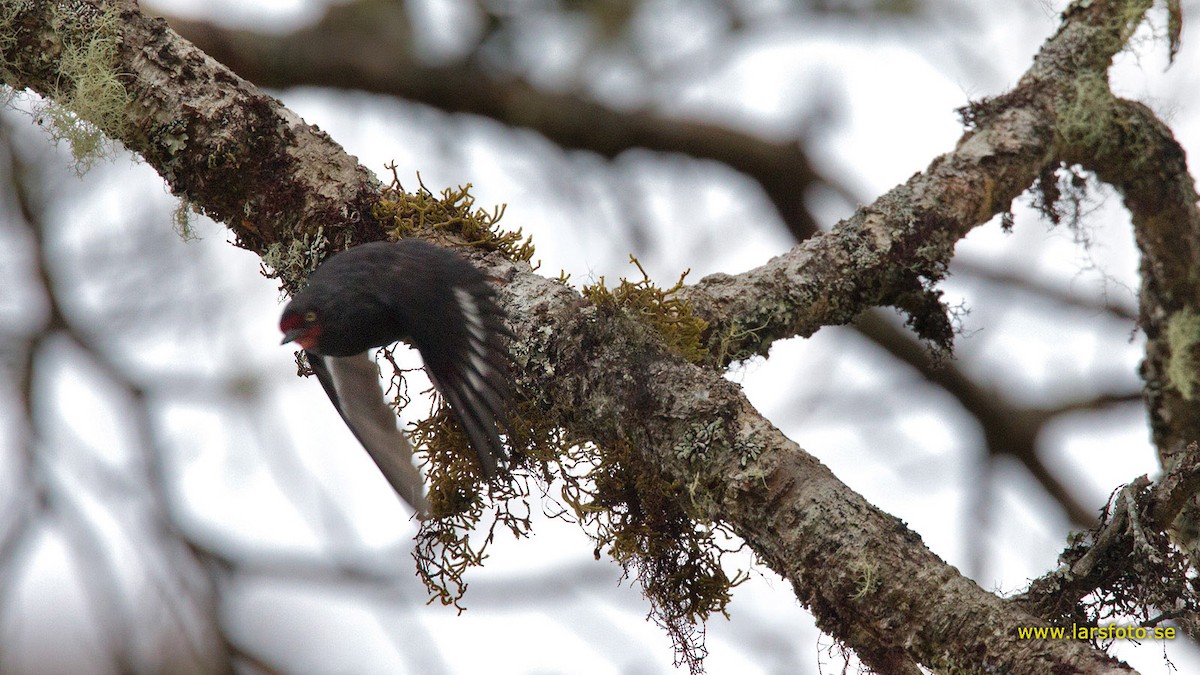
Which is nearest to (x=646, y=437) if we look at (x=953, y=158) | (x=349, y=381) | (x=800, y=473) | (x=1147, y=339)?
(x=800, y=473)

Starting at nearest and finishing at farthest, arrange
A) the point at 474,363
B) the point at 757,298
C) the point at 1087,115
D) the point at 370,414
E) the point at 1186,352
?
the point at 474,363, the point at 757,298, the point at 370,414, the point at 1087,115, the point at 1186,352

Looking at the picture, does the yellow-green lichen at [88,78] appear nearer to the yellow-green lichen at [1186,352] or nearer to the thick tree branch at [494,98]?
the thick tree branch at [494,98]

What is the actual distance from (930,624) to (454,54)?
137 inches

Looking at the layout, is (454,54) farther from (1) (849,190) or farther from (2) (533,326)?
(2) (533,326)

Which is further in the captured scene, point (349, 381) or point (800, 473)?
point (349, 381)

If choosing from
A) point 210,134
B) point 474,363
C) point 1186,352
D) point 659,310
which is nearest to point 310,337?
point 474,363

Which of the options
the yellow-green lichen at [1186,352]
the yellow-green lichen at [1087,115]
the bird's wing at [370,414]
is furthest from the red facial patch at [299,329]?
the yellow-green lichen at [1186,352]

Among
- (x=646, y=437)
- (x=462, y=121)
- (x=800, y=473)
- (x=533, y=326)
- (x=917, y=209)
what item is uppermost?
(x=462, y=121)

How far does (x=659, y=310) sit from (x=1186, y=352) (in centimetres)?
226

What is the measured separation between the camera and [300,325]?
90.1 inches

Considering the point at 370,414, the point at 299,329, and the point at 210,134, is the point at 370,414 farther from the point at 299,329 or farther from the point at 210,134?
the point at 210,134

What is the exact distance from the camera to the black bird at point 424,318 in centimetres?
211

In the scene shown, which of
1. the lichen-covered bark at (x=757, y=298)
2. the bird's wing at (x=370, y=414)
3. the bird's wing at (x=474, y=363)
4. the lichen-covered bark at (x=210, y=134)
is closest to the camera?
the lichen-covered bark at (x=757, y=298)

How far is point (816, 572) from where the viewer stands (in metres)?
1.83
